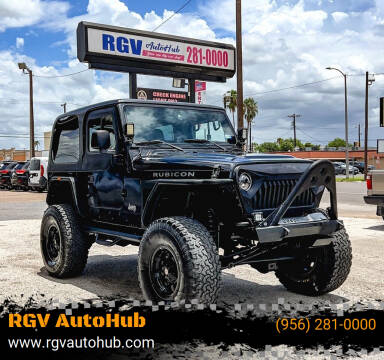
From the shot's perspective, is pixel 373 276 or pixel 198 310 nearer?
pixel 198 310

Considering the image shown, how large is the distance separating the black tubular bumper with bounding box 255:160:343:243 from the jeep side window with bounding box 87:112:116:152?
87.8 inches

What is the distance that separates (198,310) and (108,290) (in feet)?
6.26

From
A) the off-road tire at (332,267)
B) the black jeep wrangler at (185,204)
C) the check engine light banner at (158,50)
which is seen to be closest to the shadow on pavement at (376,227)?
the black jeep wrangler at (185,204)

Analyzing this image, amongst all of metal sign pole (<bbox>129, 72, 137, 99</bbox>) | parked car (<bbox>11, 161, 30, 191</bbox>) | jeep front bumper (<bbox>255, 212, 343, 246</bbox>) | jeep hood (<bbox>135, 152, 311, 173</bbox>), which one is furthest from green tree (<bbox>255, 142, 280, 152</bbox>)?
jeep front bumper (<bbox>255, 212, 343, 246</bbox>)

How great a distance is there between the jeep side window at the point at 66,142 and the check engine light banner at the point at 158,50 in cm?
866

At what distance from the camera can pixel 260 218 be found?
4.78 metres

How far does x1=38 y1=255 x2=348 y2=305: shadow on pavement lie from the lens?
225 inches

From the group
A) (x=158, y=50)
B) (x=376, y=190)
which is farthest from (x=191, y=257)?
(x=158, y=50)

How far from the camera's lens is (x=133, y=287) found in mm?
6277

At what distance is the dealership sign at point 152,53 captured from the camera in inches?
616

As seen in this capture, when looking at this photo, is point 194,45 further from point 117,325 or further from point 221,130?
point 117,325

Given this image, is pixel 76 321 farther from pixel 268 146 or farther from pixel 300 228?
pixel 268 146

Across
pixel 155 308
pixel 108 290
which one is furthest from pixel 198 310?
pixel 108 290

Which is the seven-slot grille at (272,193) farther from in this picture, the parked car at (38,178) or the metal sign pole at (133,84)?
the parked car at (38,178)
